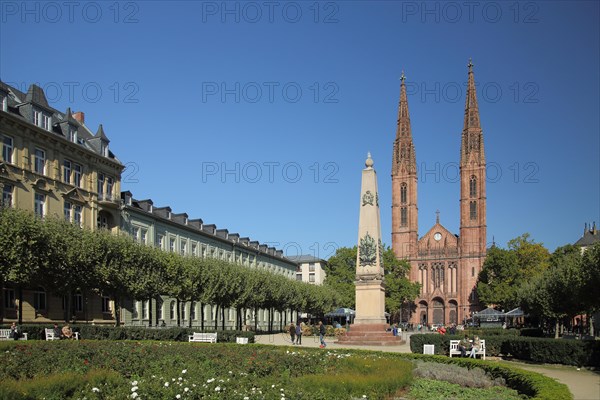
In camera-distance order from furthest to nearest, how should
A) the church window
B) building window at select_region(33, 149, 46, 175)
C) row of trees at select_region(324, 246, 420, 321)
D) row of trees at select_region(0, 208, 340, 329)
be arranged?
1. the church window
2. row of trees at select_region(324, 246, 420, 321)
3. building window at select_region(33, 149, 46, 175)
4. row of trees at select_region(0, 208, 340, 329)

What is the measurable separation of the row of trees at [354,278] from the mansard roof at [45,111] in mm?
57027

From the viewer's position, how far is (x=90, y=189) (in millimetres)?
50688

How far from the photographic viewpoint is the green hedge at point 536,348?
26.8 meters

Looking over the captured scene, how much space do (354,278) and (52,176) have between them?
66656 millimetres

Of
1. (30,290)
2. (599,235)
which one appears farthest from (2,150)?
(599,235)

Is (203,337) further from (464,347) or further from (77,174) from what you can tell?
(77,174)

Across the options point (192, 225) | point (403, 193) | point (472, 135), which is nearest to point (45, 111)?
point (192, 225)

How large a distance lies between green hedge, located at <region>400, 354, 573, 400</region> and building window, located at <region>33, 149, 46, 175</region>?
105ft

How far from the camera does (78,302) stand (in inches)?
1901

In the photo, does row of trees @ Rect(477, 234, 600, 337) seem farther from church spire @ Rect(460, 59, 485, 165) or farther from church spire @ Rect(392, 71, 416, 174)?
church spire @ Rect(392, 71, 416, 174)

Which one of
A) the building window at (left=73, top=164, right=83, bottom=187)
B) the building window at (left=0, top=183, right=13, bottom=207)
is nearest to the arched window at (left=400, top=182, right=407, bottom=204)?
the building window at (left=73, top=164, right=83, bottom=187)

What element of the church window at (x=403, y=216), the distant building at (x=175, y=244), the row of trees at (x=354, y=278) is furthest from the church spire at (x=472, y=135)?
the distant building at (x=175, y=244)

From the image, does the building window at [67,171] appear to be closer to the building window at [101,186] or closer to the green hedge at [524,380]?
the building window at [101,186]

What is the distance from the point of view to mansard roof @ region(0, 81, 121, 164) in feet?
143
